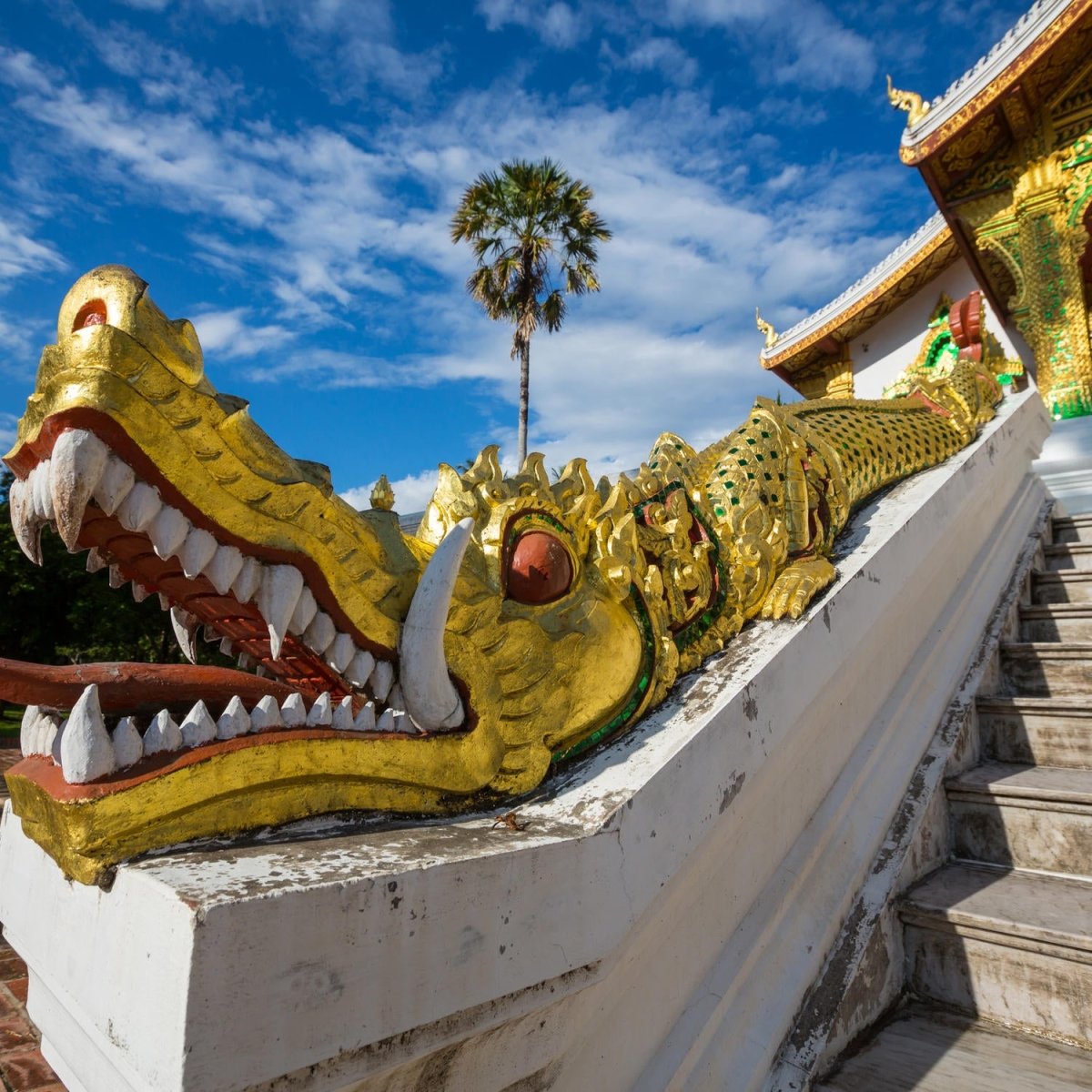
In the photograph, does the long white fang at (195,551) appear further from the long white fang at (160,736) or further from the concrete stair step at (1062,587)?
the concrete stair step at (1062,587)

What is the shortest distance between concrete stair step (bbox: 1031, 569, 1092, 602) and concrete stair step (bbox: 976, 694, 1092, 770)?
125 centimetres

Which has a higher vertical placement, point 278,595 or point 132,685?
point 278,595

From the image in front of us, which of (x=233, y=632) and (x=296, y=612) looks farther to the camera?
(x=233, y=632)

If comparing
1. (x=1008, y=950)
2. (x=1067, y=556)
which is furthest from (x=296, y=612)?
(x=1067, y=556)

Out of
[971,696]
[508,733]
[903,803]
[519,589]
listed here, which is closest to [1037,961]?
[903,803]

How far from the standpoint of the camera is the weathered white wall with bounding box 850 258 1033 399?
8.77 m

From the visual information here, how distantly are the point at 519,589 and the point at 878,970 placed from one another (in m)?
1.18

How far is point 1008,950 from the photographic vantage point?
64.5 inches

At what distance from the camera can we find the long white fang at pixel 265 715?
1.09 metres

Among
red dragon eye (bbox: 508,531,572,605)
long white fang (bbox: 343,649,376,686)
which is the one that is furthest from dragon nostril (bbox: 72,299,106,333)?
red dragon eye (bbox: 508,531,572,605)

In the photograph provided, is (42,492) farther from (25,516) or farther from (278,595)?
(278,595)

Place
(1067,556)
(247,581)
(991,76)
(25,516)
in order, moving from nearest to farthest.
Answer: (25,516) < (247,581) < (1067,556) < (991,76)

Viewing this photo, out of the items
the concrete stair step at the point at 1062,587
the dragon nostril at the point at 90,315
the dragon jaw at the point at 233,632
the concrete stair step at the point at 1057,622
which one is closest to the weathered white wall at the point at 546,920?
the dragon jaw at the point at 233,632

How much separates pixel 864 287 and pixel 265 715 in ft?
31.1
